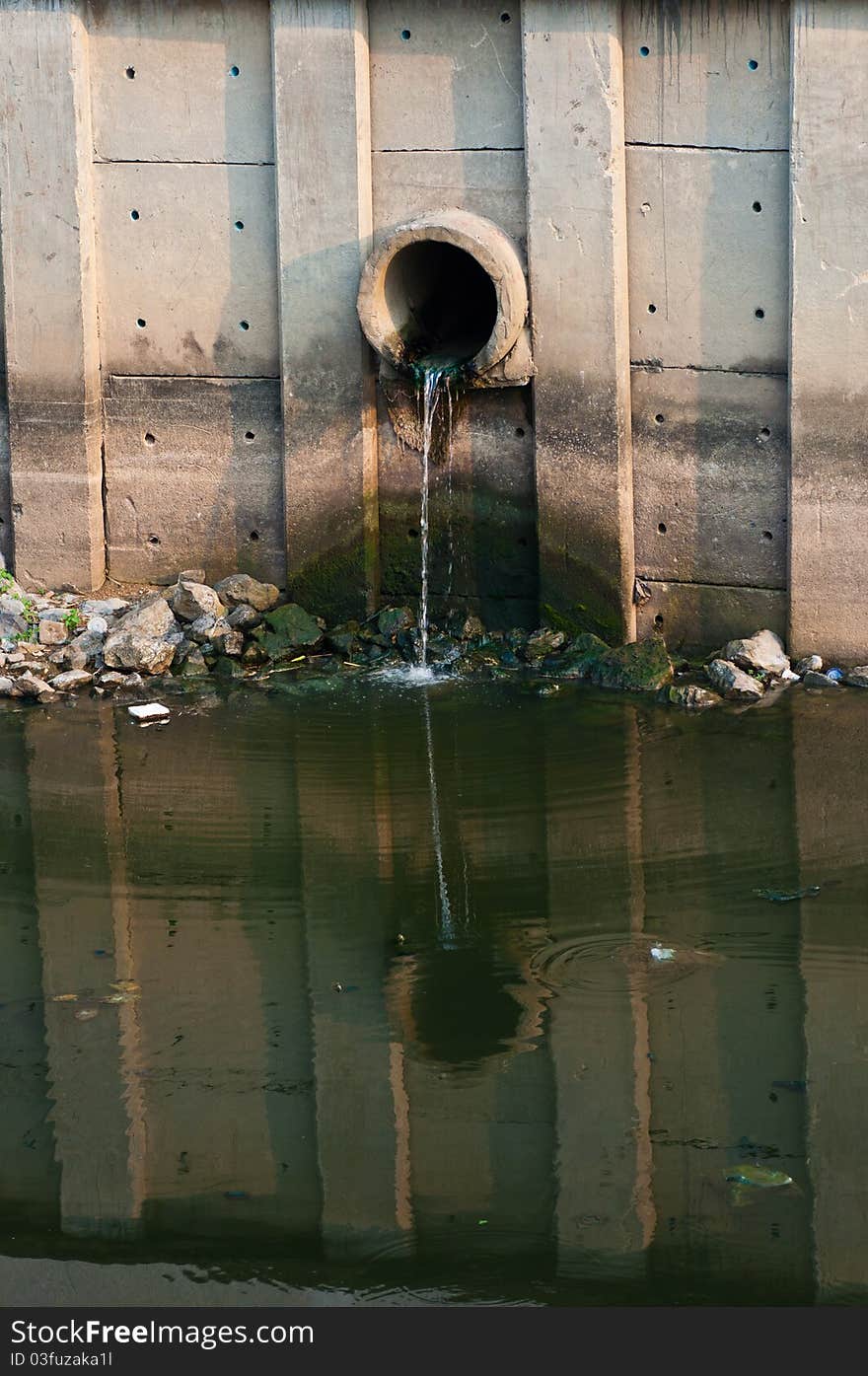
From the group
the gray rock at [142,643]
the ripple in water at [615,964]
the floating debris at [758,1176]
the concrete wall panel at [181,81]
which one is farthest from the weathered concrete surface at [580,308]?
the floating debris at [758,1176]

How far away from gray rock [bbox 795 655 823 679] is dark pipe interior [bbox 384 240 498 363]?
2156 mm

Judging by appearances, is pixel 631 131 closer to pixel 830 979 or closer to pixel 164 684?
pixel 164 684

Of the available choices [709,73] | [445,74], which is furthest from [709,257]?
[445,74]

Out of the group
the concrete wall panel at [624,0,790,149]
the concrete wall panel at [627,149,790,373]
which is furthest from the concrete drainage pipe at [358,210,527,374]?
the concrete wall panel at [624,0,790,149]

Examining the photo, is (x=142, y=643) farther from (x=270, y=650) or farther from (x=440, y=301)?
(x=440, y=301)

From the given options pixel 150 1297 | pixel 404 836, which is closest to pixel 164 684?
pixel 404 836

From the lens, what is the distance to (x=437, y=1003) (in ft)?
22.9

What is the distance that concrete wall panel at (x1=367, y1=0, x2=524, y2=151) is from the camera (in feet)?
32.5

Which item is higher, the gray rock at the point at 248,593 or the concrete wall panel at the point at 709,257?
the concrete wall panel at the point at 709,257

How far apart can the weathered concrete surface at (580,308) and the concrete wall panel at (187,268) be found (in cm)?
143

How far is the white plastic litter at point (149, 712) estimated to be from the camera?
9.86 metres

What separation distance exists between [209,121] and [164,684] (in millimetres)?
2750

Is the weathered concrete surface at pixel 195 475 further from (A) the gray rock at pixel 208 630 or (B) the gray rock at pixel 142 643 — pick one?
(B) the gray rock at pixel 142 643

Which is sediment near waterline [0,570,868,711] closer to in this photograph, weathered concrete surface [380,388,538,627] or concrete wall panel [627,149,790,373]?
weathered concrete surface [380,388,538,627]
